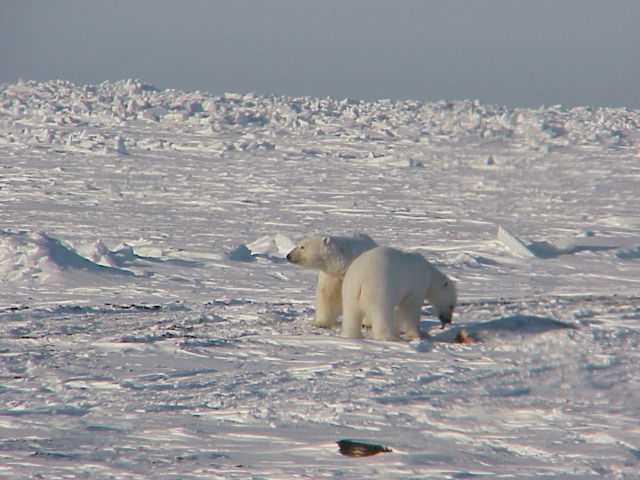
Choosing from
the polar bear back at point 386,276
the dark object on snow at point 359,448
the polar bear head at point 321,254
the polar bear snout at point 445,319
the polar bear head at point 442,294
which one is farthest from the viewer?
the polar bear head at point 321,254

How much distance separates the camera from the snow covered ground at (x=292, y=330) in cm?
431

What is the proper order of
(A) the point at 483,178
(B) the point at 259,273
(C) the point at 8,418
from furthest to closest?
(A) the point at 483,178 < (B) the point at 259,273 < (C) the point at 8,418

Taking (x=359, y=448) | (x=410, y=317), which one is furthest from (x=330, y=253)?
(x=359, y=448)

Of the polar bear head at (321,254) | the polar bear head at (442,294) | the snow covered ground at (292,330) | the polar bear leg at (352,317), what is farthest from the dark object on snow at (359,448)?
the polar bear head at (321,254)

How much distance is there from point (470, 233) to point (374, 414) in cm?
1234

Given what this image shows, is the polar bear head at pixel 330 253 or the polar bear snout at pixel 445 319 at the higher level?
the polar bear head at pixel 330 253

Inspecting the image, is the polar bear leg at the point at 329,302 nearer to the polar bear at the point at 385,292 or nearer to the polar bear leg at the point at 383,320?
the polar bear at the point at 385,292

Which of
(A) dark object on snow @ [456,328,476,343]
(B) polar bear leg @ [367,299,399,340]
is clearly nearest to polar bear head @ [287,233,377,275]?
(B) polar bear leg @ [367,299,399,340]

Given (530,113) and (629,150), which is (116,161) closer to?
(629,150)

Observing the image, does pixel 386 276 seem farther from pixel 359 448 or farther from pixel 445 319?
pixel 359 448

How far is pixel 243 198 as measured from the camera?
72.3 feet

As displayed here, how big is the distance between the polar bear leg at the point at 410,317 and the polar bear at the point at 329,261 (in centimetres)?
55

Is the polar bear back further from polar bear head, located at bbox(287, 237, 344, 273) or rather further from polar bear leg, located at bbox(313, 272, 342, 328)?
polar bear leg, located at bbox(313, 272, 342, 328)

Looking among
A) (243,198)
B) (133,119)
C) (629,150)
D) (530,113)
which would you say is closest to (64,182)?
(243,198)
